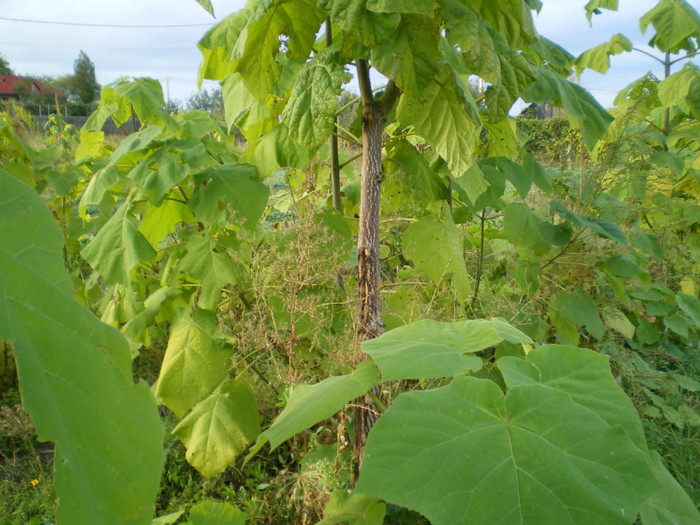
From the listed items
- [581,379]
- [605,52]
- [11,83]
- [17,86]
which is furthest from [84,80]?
[581,379]

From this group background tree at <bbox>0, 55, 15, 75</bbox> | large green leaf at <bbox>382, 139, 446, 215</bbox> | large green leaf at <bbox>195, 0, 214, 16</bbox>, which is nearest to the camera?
large green leaf at <bbox>195, 0, 214, 16</bbox>

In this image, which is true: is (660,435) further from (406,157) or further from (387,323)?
(406,157)

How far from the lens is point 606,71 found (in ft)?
11.0

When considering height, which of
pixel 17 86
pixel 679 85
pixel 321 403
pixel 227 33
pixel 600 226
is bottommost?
pixel 321 403

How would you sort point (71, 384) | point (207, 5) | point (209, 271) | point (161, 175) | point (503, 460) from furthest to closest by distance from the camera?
point (209, 271) < point (161, 175) < point (207, 5) < point (503, 460) < point (71, 384)

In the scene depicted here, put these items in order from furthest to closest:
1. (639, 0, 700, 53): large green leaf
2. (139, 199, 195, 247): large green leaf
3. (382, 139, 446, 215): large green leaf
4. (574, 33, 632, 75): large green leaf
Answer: (574, 33, 632, 75): large green leaf, (639, 0, 700, 53): large green leaf, (139, 199, 195, 247): large green leaf, (382, 139, 446, 215): large green leaf

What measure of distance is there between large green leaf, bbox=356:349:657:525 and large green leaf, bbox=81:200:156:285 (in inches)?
47.0

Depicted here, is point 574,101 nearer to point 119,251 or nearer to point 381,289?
point 381,289

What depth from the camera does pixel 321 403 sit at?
2.88 feet

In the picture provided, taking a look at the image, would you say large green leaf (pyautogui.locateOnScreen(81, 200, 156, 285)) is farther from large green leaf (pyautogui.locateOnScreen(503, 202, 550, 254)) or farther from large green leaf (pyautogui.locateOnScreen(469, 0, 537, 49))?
large green leaf (pyautogui.locateOnScreen(503, 202, 550, 254))

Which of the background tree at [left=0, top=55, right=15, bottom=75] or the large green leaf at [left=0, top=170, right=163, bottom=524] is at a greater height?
the background tree at [left=0, top=55, right=15, bottom=75]

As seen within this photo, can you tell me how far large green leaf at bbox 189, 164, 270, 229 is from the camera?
67.2 inches

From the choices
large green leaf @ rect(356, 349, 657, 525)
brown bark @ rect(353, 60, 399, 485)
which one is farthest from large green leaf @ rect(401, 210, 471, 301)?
large green leaf @ rect(356, 349, 657, 525)

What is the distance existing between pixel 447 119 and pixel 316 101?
34 centimetres
